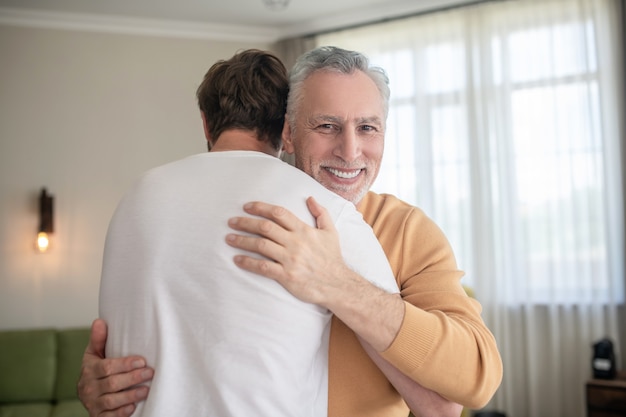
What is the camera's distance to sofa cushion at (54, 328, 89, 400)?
4.90 m

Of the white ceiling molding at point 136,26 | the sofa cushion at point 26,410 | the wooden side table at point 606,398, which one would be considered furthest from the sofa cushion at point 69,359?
the wooden side table at point 606,398

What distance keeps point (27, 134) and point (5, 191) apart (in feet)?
1.70

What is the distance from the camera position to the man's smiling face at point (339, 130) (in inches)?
60.7

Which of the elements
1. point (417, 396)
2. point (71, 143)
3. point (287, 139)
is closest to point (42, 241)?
point (71, 143)

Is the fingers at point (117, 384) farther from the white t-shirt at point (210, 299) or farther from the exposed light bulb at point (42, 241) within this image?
the exposed light bulb at point (42, 241)

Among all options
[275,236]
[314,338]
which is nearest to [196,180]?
[275,236]

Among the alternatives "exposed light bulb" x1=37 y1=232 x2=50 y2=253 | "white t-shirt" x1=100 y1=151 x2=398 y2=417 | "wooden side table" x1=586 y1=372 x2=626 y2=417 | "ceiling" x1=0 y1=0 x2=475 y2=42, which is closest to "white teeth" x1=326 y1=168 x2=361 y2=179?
"white t-shirt" x1=100 y1=151 x2=398 y2=417

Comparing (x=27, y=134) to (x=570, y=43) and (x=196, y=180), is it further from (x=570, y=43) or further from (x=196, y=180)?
(x=196, y=180)

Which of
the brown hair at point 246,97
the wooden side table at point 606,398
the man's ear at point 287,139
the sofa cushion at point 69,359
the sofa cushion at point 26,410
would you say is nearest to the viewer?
the brown hair at point 246,97

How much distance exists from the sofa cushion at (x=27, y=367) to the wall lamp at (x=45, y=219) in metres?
0.78

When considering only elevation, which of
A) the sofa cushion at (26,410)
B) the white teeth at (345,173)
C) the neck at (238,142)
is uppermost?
the neck at (238,142)

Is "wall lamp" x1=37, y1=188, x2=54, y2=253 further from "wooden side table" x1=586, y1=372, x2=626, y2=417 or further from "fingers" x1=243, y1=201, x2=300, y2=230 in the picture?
"fingers" x1=243, y1=201, x2=300, y2=230

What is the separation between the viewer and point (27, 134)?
553cm

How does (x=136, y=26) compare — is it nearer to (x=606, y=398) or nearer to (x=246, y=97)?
(x=606, y=398)
